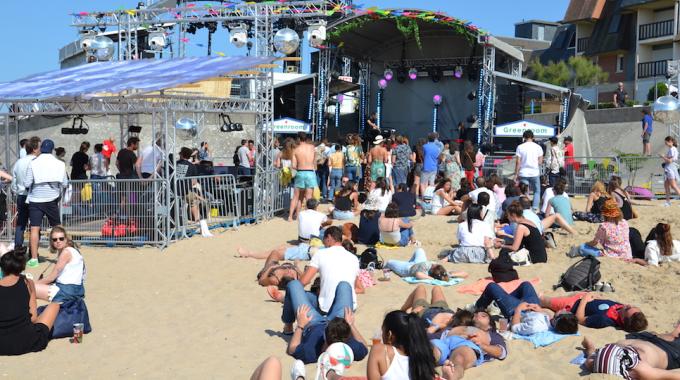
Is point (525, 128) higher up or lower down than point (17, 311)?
higher up

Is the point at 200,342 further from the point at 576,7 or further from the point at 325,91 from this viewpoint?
the point at 576,7

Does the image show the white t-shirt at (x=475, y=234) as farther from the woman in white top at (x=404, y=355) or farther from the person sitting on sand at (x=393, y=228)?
the woman in white top at (x=404, y=355)

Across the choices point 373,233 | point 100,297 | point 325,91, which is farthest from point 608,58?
point 100,297

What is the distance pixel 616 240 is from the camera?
10.4m

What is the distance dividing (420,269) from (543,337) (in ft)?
9.39

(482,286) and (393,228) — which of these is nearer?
(482,286)

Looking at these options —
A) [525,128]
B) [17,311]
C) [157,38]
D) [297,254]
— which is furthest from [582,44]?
[17,311]

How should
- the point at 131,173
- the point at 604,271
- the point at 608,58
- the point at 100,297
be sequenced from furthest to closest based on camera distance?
the point at 608,58 < the point at 131,173 < the point at 604,271 < the point at 100,297

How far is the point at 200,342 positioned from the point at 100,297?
7.65 ft

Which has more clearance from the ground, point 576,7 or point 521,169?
point 576,7

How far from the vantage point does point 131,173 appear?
515 inches

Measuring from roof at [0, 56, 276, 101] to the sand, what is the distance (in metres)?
2.62

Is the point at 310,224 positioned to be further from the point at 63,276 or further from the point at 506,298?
the point at 63,276

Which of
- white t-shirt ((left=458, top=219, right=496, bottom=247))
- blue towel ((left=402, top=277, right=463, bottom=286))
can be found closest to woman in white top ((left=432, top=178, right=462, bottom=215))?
white t-shirt ((left=458, top=219, right=496, bottom=247))
